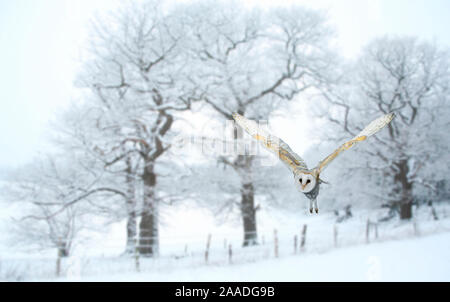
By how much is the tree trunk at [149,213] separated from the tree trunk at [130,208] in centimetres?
33

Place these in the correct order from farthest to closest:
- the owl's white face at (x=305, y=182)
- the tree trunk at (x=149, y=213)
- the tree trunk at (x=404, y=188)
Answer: the tree trunk at (x=404, y=188) < the tree trunk at (x=149, y=213) < the owl's white face at (x=305, y=182)

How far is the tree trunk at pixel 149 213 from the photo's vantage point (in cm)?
855

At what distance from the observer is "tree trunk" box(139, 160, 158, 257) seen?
855cm

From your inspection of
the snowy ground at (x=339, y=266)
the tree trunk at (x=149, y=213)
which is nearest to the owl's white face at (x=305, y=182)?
the snowy ground at (x=339, y=266)

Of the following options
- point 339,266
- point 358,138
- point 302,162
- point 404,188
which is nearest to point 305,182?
point 302,162

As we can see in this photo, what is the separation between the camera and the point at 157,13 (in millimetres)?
8617

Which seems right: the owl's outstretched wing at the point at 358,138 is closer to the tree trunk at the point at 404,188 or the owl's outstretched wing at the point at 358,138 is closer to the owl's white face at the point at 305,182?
the owl's white face at the point at 305,182

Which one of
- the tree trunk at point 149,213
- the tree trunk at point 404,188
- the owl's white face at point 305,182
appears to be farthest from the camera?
the tree trunk at point 404,188

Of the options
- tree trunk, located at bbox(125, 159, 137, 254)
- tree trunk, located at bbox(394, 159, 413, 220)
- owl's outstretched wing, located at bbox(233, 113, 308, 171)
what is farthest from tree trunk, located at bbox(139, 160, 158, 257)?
owl's outstretched wing, located at bbox(233, 113, 308, 171)

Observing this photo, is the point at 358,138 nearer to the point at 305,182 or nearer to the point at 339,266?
the point at 305,182

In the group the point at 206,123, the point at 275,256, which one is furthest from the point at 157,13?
the point at 275,256

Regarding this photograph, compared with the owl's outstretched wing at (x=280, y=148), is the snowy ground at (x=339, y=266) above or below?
below
